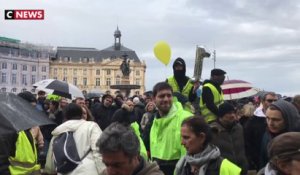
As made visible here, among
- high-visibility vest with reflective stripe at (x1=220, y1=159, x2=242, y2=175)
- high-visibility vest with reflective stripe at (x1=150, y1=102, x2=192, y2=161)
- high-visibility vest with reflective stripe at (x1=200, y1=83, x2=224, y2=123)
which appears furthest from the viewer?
high-visibility vest with reflective stripe at (x1=200, y1=83, x2=224, y2=123)

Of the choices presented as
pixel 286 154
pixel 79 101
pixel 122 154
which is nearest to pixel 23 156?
pixel 122 154

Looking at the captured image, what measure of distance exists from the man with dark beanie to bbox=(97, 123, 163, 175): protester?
2.75m

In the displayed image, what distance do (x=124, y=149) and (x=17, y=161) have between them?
2.96 m

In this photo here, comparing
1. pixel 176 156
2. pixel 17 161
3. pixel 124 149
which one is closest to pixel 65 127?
pixel 17 161

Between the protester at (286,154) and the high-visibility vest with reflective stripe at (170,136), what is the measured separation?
2.18 metres

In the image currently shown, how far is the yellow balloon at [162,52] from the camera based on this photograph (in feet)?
29.2

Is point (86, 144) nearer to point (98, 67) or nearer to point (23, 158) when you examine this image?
point (23, 158)

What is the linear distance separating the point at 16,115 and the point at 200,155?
5.13 ft

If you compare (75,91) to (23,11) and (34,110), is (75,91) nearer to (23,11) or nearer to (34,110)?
(34,110)

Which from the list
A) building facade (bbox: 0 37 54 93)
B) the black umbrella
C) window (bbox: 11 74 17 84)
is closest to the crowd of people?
the black umbrella

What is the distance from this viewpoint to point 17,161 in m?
5.28

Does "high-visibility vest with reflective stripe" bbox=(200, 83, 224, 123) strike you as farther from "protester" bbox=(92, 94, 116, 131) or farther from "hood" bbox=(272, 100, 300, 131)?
"protester" bbox=(92, 94, 116, 131)

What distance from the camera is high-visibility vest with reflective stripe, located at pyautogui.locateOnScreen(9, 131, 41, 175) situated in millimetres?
5160

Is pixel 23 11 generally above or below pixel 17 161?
above
